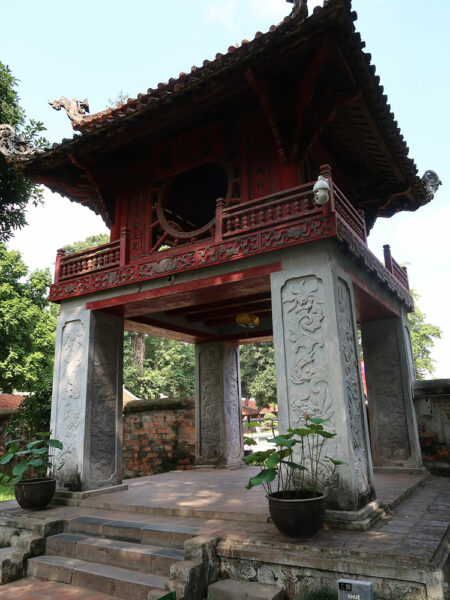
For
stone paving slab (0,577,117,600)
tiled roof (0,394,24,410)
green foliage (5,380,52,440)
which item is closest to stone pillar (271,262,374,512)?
stone paving slab (0,577,117,600)

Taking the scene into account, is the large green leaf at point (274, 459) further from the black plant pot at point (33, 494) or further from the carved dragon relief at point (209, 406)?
the carved dragon relief at point (209, 406)

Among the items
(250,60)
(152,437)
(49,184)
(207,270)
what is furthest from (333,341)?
(152,437)

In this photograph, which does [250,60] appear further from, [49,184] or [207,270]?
[49,184]

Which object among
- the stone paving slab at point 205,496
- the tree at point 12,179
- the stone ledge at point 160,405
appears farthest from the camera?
the tree at point 12,179

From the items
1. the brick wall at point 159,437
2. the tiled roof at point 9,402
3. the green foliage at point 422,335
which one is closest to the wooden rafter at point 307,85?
the brick wall at point 159,437

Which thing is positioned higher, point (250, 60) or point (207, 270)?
point (250, 60)

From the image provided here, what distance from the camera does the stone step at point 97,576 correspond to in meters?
3.77

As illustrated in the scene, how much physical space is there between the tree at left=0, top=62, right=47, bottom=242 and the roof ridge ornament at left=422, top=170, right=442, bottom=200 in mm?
10279

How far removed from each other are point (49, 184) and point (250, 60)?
4.20 metres

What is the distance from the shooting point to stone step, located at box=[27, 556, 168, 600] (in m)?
3.77

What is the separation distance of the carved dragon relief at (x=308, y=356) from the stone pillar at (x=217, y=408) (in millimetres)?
4479

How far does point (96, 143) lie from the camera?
20.7 ft

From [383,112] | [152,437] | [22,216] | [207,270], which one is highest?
[22,216]

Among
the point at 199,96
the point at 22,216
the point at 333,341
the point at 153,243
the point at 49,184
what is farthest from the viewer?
the point at 22,216
